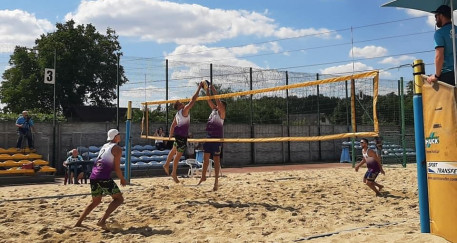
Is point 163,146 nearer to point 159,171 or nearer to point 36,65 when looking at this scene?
point 159,171

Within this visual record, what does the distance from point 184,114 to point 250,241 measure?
3.32 meters

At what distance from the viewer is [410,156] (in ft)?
60.2

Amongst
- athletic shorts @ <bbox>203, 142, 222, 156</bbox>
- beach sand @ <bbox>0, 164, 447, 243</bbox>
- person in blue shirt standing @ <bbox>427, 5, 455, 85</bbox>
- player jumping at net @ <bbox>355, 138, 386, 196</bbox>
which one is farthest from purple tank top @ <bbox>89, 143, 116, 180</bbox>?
player jumping at net @ <bbox>355, 138, 386, 196</bbox>

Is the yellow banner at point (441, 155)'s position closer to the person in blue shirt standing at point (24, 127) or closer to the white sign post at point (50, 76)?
the person in blue shirt standing at point (24, 127)

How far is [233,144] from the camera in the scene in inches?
743

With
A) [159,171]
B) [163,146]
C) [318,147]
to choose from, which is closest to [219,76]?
[163,146]

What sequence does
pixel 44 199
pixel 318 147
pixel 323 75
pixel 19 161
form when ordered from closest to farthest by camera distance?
pixel 44 199, pixel 19 161, pixel 323 75, pixel 318 147

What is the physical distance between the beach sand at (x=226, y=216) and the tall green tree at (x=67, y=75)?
Answer: 20.3m

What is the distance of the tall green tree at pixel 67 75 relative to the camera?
26.3 meters

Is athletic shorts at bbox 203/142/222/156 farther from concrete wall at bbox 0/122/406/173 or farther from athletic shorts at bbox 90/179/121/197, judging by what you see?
concrete wall at bbox 0/122/406/173

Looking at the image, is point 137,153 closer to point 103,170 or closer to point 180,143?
point 180,143

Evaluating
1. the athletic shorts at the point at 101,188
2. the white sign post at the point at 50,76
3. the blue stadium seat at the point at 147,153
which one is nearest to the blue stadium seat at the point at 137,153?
the blue stadium seat at the point at 147,153

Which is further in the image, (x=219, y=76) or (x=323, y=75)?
(x=323, y=75)

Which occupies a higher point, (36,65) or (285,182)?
(36,65)
